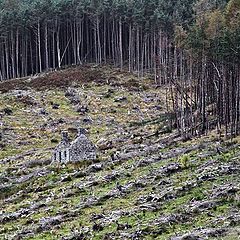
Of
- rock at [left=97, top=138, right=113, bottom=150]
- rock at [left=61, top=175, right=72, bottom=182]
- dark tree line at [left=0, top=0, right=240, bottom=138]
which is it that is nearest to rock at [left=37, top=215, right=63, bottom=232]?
rock at [left=61, top=175, right=72, bottom=182]

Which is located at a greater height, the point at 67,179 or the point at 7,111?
the point at 67,179

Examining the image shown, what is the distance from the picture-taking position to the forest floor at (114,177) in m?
33.9

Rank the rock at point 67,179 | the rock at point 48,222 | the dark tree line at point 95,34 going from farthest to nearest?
the dark tree line at point 95,34 → the rock at point 67,179 → the rock at point 48,222

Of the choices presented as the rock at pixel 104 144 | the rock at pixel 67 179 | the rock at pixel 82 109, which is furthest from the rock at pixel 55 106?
the rock at pixel 67 179

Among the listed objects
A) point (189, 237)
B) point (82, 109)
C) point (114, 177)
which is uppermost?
point (189, 237)

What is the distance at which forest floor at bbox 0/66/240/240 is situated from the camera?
33906 millimetres

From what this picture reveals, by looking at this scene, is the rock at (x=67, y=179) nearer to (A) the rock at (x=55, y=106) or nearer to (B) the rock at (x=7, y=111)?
(B) the rock at (x=7, y=111)

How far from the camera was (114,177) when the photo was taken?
49375 millimetres

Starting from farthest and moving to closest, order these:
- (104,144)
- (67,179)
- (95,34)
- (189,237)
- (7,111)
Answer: (95,34) < (7,111) < (104,144) < (67,179) < (189,237)

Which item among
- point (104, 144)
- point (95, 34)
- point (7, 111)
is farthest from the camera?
point (95, 34)

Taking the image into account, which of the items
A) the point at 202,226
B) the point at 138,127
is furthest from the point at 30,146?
the point at 202,226

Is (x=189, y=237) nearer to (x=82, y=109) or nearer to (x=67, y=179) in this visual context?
(x=67, y=179)

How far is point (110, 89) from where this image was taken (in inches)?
4107

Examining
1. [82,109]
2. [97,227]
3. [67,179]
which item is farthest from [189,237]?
[82,109]
